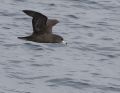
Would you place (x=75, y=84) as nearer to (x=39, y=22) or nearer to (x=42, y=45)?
(x=39, y=22)

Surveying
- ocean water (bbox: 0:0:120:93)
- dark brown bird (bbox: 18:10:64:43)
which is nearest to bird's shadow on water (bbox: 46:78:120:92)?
ocean water (bbox: 0:0:120:93)

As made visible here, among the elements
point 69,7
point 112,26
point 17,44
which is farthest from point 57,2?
point 17,44

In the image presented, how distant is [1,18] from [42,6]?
7.36 feet

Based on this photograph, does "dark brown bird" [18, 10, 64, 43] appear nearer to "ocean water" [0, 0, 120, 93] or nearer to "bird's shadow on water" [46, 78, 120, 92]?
"ocean water" [0, 0, 120, 93]

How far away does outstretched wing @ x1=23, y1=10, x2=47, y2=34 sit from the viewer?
16.5 meters

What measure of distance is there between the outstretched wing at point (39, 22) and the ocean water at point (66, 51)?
528 mm

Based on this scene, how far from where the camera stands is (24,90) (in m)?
14.2

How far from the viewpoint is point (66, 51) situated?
17.5 metres

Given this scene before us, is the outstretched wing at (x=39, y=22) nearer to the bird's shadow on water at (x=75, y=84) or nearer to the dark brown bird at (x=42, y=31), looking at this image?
the dark brown bird at (x=42, y=31)

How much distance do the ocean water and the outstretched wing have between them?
528mm

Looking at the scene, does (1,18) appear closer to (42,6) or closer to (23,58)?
(42,6)

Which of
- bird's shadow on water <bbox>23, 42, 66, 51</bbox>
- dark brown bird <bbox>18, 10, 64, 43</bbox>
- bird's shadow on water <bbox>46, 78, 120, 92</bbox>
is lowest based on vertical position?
bird's shadow on water <bbox>46, 78, 120, 92</bbox>

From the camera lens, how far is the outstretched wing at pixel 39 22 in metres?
16.5

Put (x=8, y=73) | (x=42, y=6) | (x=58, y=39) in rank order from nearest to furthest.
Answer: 1. (x=8, y=73)
2. (x=58, y=39)
3. (x=42, y=6)
